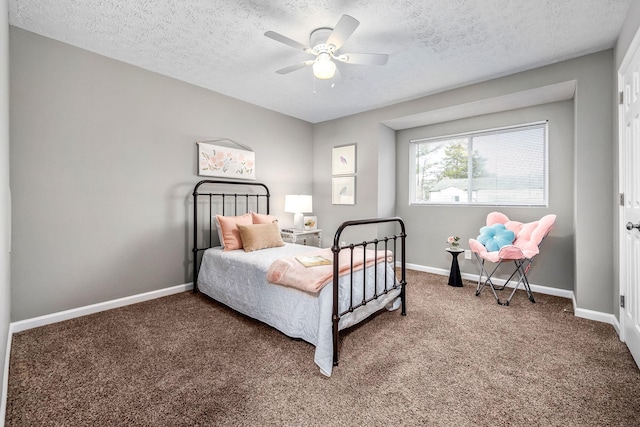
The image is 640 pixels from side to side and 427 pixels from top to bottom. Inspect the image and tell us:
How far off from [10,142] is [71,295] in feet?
4.44

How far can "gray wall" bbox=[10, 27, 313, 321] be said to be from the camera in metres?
2.41

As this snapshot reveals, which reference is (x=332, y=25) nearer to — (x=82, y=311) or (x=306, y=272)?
(x=306, y=272)

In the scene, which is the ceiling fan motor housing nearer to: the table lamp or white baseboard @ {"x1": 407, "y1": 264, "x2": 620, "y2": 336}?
the table lamp

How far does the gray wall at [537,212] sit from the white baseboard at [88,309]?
3424 millimetres

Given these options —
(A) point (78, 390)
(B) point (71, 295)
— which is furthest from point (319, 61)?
(B) point (71, 295)

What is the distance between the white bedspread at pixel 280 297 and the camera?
195 cm

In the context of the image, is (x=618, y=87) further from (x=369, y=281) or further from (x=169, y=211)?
(x=169, y=211)

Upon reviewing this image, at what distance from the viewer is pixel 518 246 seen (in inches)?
129

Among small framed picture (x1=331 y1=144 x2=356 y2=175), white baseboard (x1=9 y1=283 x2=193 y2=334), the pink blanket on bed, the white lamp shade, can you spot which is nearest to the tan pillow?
the pink blanket on bed

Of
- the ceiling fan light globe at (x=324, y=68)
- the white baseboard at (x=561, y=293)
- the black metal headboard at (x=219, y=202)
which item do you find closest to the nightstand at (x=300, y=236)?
the black metal headboard at (x=219, y=202)

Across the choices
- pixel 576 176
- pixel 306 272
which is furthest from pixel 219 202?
pixel 576 176

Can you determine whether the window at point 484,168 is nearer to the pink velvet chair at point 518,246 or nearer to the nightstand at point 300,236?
the pink velvet chair at point 518,246

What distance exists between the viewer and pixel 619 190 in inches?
90.7

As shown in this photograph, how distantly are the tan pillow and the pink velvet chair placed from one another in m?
2.23
